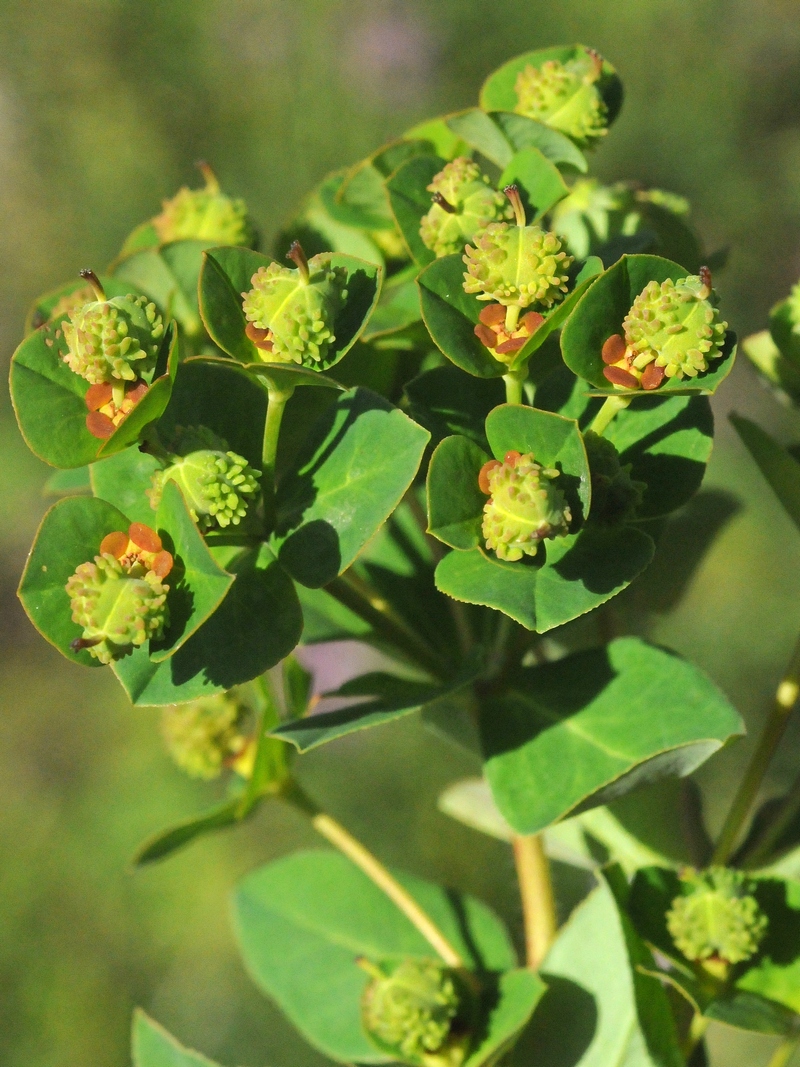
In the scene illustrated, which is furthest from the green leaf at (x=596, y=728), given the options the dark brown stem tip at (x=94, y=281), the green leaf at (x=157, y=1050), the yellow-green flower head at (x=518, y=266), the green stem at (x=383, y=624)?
the dark brown stem tip at (x=94, y=281)

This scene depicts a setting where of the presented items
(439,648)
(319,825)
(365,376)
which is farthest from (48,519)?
(319,825)

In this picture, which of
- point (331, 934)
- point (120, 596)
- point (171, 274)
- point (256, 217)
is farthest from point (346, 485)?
point (256, 217)

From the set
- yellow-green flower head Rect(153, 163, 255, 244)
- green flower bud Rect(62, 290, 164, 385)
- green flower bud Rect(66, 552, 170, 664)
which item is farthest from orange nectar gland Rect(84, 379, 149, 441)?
yellow-green flower head Rect(153, 163, 255, 244)

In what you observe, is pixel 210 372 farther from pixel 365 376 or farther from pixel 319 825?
pixel 319 825

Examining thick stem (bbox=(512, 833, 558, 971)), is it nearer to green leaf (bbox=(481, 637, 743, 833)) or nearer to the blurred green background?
green leaf (bbox=(481, 637, 743, 833))

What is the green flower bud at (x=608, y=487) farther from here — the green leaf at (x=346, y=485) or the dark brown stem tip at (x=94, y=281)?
the dark brown stem tip at (x=94, y=281)
